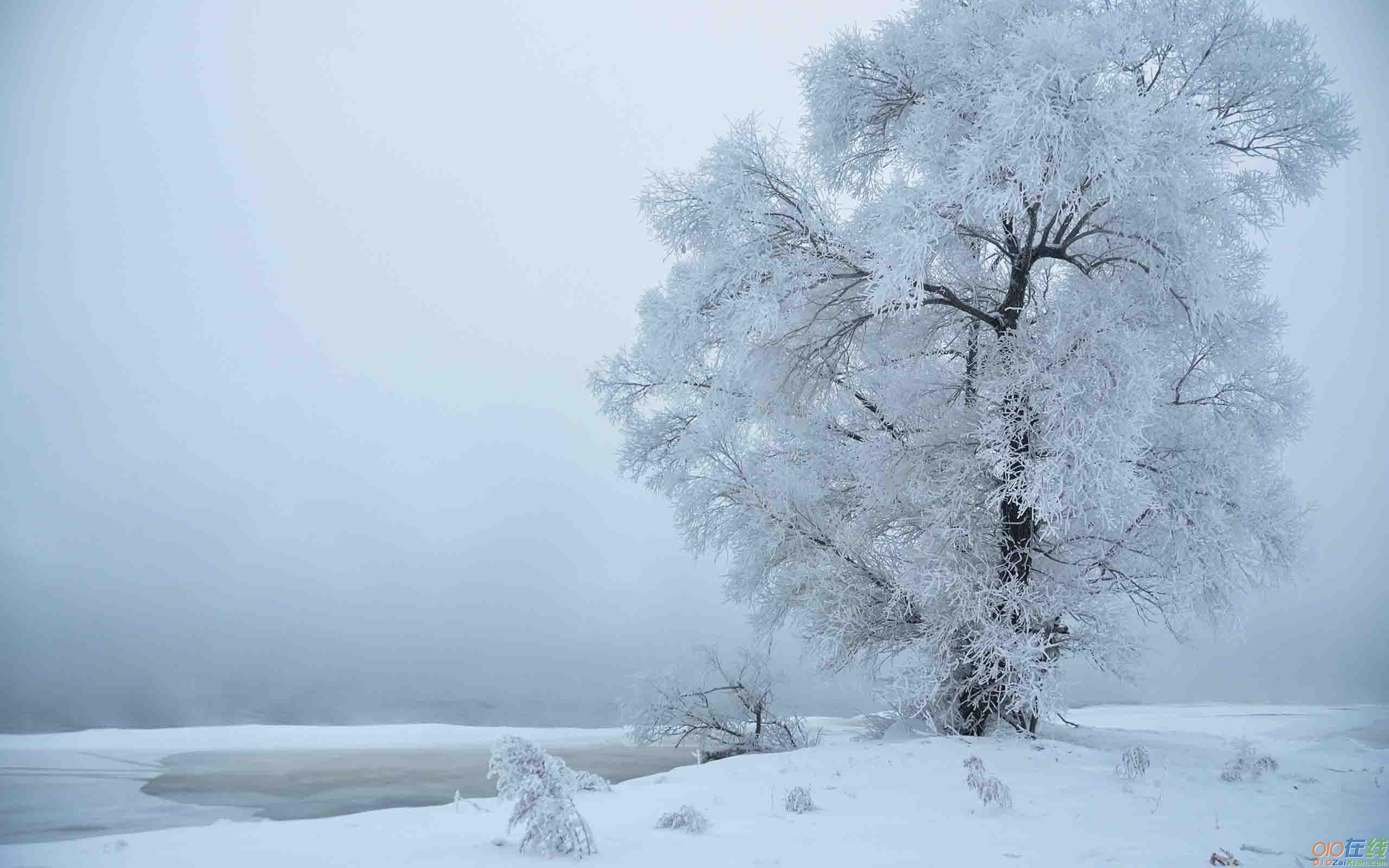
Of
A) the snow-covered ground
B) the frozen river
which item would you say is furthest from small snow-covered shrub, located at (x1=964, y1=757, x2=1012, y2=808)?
the frozen river

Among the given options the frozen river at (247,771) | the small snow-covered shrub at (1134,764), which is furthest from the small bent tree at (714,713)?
the small snow-covered shrub at (1134,764)

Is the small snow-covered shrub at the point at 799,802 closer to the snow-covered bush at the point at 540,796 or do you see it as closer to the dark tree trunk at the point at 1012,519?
the snow-covered bush at the point at 540,796

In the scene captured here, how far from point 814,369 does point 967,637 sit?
11.4ft

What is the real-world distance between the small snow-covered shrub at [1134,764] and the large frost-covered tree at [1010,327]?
81 cm

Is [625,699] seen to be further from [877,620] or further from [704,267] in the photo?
[704,267]

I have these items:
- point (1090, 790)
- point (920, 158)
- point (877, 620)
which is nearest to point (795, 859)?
point (1090, 790)

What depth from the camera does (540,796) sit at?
3.90 m

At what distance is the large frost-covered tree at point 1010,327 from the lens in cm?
695

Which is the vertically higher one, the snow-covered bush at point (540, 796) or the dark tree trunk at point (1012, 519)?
the dark tree trunk at point (1012, 519)

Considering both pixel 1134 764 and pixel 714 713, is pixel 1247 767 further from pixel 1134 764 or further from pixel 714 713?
pixel 714 713

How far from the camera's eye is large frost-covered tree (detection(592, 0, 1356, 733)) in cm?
695

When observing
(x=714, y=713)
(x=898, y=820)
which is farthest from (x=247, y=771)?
(x=898, y=820)

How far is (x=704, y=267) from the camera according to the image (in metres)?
8.45

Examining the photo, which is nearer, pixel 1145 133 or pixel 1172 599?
pixel 1145 133
